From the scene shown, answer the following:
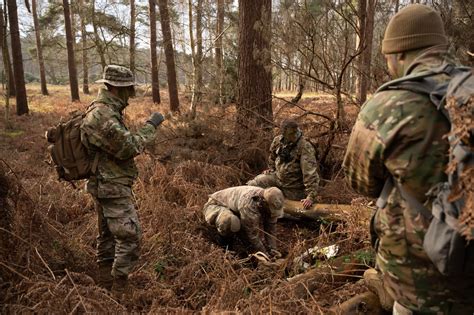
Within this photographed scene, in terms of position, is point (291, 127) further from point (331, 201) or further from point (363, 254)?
point (363, 254)

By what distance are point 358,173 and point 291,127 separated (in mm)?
3801

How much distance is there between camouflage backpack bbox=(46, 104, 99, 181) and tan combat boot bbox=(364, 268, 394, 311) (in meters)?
2.50

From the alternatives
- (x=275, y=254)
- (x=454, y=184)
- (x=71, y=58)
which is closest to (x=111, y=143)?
(x=275, y=254)

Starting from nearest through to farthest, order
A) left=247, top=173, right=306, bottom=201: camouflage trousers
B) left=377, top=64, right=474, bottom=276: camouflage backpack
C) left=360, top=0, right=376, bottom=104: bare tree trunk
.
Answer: left=377, top=64, right=474, bottom=276: camouflage backpack → left=247, top=173, right=306, bottom=201: camouflage trousers → left=360, top=0, right=376, bottom=104: bare tree trunk

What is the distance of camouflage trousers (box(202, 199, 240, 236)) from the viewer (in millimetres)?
4637

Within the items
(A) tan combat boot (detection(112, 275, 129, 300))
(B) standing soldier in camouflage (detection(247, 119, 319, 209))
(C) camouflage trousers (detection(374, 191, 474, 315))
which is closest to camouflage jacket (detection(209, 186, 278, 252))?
(B) standing soldier in camouflage (detection(247, 119, 319, 209))

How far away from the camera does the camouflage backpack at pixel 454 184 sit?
1460 mm

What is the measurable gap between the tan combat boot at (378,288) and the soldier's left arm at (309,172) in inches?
97.3

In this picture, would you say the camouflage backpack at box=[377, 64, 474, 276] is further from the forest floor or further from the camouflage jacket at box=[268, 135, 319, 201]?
the camouflage jacket at box=[268, 135, 319, 201]

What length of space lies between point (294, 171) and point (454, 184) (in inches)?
174

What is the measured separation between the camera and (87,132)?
3578 mm

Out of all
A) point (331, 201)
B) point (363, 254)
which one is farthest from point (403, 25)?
point (331, 201)

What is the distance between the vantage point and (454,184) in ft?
5.00

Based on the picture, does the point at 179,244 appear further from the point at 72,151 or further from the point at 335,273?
the point at 335,273
